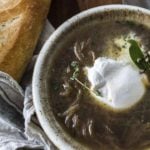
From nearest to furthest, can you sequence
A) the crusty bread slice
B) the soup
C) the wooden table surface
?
the soup, the crusty bread slice, the wooden table surface

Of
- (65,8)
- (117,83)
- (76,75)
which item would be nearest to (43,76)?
(76,75)

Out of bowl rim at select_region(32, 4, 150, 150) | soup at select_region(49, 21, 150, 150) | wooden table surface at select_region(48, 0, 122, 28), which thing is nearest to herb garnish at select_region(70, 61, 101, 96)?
soup at select_region(49, 21, 150, 150)

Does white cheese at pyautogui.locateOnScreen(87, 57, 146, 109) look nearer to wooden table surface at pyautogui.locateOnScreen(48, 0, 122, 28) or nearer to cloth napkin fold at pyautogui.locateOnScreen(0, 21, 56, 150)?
cloth napkin fold at pyautogui.locateOnScreen(0, 21, 56, 150)

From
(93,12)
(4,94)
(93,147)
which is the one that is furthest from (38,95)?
(93,12)

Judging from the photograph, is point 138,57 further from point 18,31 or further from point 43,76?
point 18,31

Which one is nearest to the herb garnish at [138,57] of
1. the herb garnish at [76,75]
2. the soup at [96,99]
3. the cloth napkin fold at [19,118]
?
the soup at [96,99]

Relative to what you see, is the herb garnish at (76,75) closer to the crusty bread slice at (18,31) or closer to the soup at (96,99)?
the soup at (96,99)

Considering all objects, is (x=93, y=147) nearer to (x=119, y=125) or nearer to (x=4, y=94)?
(x=119, y=125)

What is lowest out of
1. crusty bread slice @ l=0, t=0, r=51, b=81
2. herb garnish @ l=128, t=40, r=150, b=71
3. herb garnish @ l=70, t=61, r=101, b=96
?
herb garnish @ l=128, t=40, r=150, b=71
